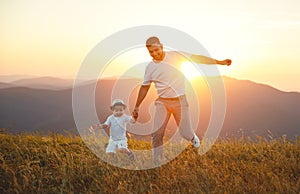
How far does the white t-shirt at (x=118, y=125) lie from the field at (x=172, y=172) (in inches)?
26.1

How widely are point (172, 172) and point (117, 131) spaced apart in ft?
6.09

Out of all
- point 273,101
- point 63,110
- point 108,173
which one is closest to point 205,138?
point 108,173

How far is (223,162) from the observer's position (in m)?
6.53

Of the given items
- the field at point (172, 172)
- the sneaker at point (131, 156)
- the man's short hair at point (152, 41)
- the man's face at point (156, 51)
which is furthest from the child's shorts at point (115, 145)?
the man's short hair at point (152, 41)

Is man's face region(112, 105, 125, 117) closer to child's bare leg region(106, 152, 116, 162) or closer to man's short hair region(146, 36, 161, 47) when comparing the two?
child's bare leg region(106, 152, 116, 162)

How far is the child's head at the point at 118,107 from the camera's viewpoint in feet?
24.2

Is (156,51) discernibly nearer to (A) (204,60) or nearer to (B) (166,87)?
(B) (166,87)

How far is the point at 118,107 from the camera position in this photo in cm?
739

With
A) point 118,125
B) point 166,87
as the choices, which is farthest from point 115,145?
point 166,87

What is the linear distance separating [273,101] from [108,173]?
96608mm

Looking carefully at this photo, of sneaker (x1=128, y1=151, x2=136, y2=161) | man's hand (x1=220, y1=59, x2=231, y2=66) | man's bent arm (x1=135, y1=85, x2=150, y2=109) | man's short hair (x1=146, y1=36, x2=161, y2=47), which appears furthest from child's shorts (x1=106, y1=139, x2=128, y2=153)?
man's hand (x1=220, y1=59, x2=231, y2=66)

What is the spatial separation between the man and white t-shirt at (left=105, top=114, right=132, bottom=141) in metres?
0.41

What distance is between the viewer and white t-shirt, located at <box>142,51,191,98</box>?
668 cm

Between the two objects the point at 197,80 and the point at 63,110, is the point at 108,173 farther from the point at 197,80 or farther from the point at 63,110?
the point at 63,110
